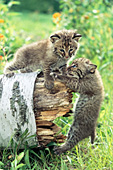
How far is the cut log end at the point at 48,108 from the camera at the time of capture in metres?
3.83

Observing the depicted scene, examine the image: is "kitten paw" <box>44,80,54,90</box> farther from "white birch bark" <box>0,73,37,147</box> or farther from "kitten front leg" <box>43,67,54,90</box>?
"white birch bark" <box>0,73,37,147</box>

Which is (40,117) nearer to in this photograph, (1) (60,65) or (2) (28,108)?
(2) (28,108)

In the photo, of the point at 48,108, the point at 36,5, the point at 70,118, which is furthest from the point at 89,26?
the point at 36,5

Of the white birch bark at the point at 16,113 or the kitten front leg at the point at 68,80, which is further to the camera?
the kitten front leg at the point at 68,80

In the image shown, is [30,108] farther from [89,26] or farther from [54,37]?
[89,26]

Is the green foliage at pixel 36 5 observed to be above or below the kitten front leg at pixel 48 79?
above

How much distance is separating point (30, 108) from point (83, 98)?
3.72 feet

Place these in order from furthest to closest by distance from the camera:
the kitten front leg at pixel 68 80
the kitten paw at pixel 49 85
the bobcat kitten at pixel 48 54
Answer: the bobcat kitten at pixel 48 54
the kitten front leg at pixel 68 80
the kitten paw at pixel 49 85

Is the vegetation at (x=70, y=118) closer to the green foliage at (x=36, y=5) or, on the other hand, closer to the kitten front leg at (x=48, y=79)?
the kitten front leg at (x=48, y=79)

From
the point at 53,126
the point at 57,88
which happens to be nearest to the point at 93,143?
the point at 53,126

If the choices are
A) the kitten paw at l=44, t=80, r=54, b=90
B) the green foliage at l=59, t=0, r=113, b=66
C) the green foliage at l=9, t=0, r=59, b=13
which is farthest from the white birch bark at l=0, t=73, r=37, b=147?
the green foliage at l=9, t=0, r=59, b=13

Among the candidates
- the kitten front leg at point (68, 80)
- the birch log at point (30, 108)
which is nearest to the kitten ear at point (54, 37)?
the kitten front leg at point (68, 80)

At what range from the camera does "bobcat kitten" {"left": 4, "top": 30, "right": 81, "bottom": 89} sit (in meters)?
4.30

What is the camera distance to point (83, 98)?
14.7ft
